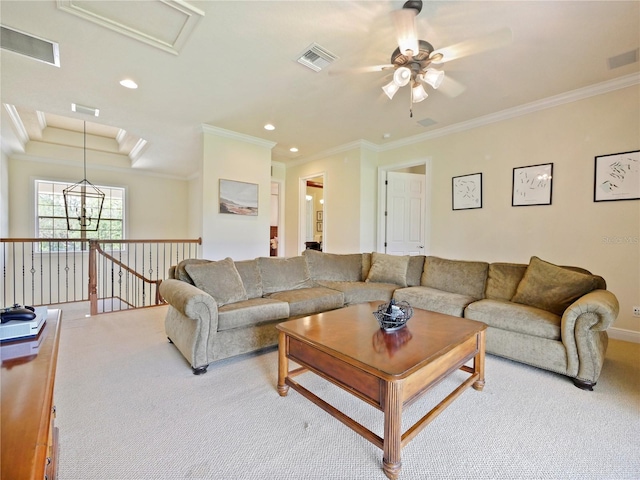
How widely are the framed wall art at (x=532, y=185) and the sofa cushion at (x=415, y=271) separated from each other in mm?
1451

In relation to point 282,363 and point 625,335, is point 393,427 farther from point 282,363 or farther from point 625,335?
point 625,335

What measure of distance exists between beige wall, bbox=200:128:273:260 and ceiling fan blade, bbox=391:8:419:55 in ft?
10.4

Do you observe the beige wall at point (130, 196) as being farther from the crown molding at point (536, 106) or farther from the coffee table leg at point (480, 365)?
the coffee table leg at point (480, 365)

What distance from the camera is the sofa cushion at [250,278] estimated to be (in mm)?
3029

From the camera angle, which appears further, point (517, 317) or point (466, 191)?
point (466, 191)

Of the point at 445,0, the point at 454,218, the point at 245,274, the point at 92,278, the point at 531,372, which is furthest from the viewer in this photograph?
the point at 454,218

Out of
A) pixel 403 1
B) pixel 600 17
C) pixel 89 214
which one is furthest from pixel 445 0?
pixel 89 214

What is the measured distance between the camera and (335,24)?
2158 millimetres

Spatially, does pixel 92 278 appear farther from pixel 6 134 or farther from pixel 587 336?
pixel 587 336

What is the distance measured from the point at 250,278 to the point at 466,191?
131 inches

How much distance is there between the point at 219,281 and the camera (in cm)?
→ 274

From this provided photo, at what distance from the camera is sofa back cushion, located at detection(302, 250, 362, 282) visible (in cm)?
389

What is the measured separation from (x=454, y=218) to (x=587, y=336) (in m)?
2.51

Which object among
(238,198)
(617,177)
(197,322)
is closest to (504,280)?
(617,177)
